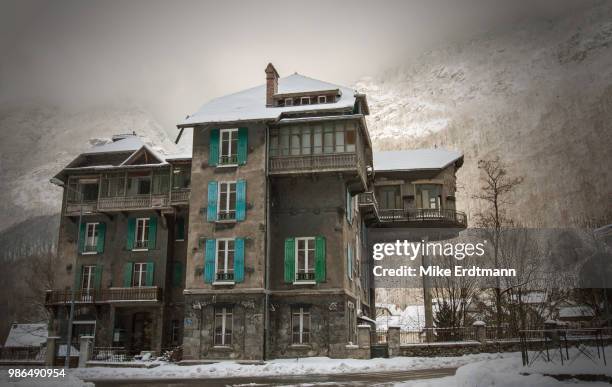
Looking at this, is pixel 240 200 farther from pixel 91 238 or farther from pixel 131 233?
pixel 91 238

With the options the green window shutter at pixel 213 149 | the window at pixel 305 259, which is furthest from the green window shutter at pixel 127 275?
the window at pixel 305 259

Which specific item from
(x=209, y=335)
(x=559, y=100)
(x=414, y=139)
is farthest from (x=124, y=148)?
(x=414, y=139)

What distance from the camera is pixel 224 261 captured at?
34.5 metres

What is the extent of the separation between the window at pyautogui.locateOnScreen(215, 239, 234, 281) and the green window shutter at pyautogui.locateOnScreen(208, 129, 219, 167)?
16.3ft

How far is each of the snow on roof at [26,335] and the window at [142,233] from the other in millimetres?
15776

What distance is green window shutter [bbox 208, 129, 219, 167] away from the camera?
36031 millimetres

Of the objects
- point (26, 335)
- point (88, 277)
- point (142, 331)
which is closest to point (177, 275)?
point (142, 331)

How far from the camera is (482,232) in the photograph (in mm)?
45531

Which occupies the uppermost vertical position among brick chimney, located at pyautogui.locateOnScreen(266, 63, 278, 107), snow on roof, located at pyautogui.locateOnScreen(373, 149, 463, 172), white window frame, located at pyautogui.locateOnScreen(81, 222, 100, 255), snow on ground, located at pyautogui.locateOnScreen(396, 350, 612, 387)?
brick chimney, located at pyautogui.locateOnScreen(266, 63, 278, 107)

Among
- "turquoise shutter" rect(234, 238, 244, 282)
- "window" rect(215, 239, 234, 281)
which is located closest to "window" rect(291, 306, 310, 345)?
"turquoise shutter" rect(234, 238, 244, 282)

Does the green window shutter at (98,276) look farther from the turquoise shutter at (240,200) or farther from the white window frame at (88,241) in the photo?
the turquoise shutter at (240,200)

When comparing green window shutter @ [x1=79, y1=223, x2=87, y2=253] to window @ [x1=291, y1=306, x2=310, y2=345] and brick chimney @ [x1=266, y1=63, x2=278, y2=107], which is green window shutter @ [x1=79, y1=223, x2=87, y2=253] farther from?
window @ [x1=291, y1=306, x2=310, y2=345]

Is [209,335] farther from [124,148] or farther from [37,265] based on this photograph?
[37,265]

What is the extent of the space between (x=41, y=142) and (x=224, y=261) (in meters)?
20.2
